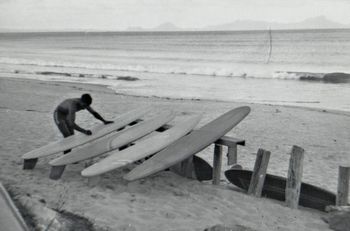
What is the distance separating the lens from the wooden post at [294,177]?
5828 mm

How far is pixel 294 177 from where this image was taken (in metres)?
5.85

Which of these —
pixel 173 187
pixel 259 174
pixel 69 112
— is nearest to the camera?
pixel 173 187

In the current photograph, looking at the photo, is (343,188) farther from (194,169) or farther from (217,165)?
(194,169)

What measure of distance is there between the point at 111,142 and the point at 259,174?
7.37 feet

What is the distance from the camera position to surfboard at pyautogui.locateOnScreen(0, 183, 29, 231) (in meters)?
3.64

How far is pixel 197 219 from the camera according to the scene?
188 inches

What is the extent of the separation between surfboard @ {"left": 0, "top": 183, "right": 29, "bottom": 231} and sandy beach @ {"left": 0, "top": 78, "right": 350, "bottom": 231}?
0.44 meters

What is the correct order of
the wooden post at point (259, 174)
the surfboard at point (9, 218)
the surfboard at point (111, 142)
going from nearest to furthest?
the surfboard at point (9, 218) < the surfboard at point (111, 142) < the wooden post at point (259, 174)

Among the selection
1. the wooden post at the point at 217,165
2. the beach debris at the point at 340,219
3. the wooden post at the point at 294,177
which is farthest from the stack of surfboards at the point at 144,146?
the beach debris at the point at 340,219

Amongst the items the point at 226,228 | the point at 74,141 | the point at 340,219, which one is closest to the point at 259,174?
the point at 340,219

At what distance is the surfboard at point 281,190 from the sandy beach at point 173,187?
0.19m

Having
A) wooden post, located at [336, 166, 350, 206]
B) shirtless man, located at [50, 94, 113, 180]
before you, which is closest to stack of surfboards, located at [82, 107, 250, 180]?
shirtless man, located at [50, 94, 113, 180]

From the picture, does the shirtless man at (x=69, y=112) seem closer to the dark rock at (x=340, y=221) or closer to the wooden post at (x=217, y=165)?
the wooden post at (x=217, y=165)

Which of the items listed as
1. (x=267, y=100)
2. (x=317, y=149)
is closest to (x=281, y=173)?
(x=317, y=149)
